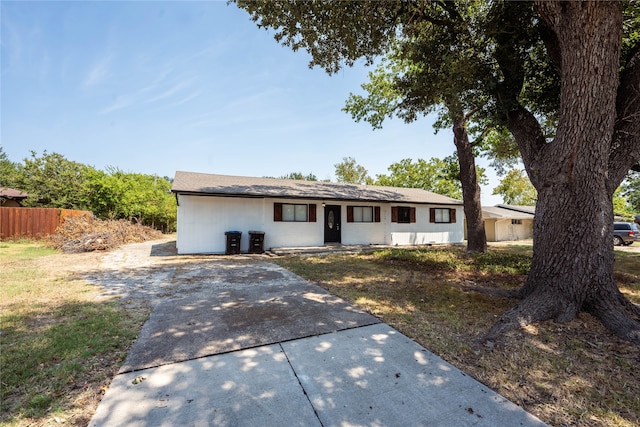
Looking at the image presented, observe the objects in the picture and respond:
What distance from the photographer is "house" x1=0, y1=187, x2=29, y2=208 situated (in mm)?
19150

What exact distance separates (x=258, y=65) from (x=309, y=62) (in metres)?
2.16

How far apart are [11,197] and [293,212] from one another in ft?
74.3

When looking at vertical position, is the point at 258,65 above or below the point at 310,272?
above

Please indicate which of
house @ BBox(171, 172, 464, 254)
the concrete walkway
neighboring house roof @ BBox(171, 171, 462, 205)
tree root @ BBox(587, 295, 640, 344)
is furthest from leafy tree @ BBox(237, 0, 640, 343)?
house @ BBox(171, 172, 464, 254)

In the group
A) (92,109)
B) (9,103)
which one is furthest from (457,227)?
(9,103)

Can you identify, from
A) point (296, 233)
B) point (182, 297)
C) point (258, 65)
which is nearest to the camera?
point (182, 297)

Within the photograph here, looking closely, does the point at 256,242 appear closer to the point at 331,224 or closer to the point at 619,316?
the point at 331,224

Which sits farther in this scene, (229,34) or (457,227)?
(457,227)

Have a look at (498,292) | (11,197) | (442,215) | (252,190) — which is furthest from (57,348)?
(11,197)

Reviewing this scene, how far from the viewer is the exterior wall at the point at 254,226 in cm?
Result: 1073

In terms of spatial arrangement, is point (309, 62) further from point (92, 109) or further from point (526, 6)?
point (92, 109)

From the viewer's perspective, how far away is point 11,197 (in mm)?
19266

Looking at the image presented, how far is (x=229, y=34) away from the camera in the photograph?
7.54 m

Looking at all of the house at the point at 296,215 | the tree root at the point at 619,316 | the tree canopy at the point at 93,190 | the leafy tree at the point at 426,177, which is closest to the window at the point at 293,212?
the house at the point at 296,215
